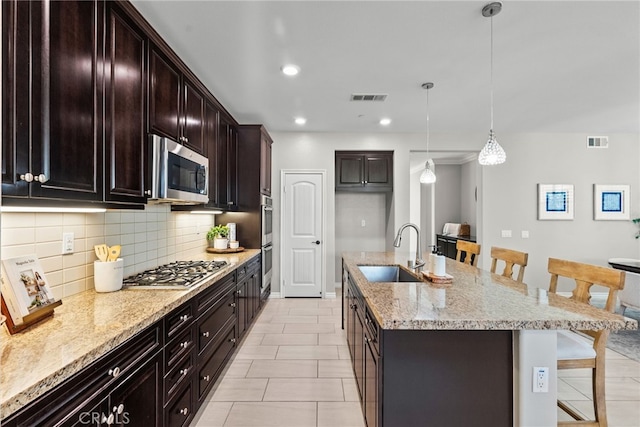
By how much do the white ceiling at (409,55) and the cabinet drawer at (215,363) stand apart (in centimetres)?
236

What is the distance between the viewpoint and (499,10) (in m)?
2.02

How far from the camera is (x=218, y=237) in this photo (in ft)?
12.5

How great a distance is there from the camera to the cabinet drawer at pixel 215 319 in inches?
83.3

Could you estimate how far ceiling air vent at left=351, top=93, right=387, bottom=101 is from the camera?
3482 mm

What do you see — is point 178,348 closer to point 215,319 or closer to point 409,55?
point 215,319

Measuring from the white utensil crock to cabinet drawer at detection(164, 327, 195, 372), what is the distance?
502 mm

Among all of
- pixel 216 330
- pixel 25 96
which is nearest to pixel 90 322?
pixel 25 96

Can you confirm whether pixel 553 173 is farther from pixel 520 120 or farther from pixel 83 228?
pixel 83 228

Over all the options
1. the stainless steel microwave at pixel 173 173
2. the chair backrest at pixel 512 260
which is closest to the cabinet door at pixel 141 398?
the stainless steel microwave at pixel 173 173

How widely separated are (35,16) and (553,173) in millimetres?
6326

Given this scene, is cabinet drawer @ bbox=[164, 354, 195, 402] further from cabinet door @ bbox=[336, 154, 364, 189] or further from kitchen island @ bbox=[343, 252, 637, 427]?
cabinet door @ bbox=[336, 154, 364, 189]

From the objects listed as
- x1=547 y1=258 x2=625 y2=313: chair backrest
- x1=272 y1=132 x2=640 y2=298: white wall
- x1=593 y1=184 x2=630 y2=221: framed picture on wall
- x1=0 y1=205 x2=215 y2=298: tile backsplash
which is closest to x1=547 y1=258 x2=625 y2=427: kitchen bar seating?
x1=547 y1=258 x2=625 y2=313: chair backrest

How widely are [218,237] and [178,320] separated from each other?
7.01ft

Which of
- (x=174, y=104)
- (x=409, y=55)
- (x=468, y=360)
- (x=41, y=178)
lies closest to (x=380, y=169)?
(x=409, y=55)
